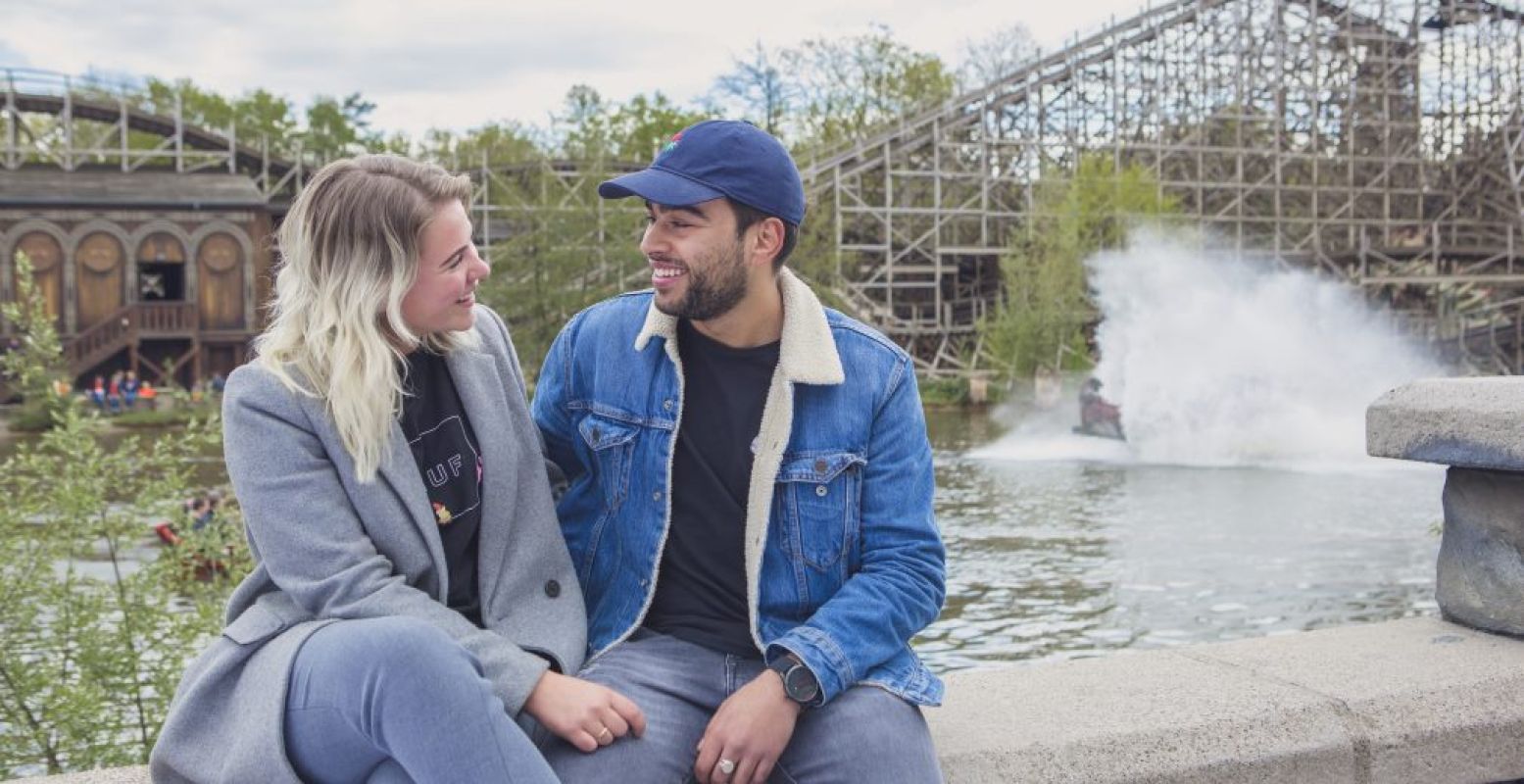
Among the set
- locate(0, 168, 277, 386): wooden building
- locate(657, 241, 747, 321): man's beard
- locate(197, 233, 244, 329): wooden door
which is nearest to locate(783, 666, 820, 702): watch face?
locate(657, 241, 747, 321): man's beard

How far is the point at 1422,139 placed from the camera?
37281mm

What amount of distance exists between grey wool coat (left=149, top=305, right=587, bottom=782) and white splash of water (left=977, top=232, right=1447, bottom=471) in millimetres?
16974

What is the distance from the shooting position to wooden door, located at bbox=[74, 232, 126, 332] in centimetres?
2927

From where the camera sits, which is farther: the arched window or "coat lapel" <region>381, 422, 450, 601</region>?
the arched window

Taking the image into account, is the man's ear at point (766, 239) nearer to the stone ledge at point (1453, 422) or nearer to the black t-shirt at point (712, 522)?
the black t-shirt at point (712, 522)

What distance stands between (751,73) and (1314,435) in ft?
71.7

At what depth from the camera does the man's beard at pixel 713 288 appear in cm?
265

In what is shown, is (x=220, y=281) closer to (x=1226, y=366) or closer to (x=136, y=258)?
(x=136, y=258)

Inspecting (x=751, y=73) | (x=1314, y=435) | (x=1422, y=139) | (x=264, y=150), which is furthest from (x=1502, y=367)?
(x=264, y=150)

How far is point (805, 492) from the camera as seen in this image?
2.60m

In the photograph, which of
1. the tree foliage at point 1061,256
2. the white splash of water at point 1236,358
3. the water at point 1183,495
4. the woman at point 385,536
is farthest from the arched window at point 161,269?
the woman at point 385,536

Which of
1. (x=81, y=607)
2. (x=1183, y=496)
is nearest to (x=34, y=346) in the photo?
(x=81, y=607)

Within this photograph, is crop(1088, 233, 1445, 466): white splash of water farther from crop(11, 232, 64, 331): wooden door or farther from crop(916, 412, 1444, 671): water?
crop(11, 232, 64, 331): wooden door

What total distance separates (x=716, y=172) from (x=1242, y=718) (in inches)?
51.0
